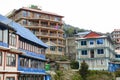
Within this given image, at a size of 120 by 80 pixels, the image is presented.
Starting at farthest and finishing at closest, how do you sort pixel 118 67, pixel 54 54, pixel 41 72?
pixel 54 54 < pixel 118 67 < pixel 41 72

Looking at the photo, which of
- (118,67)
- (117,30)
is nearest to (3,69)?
(118,67)

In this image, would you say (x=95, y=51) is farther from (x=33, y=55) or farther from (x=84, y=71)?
(x=33, y=55)

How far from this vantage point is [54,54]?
3644 inches

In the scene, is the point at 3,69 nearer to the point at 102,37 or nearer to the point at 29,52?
the point at 29,52

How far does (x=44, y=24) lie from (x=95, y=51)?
28.1 m

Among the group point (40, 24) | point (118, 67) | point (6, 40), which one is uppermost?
point (40, 24)

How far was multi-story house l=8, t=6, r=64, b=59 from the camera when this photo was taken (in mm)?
92312

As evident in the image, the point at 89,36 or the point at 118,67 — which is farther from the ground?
the point at 89,36

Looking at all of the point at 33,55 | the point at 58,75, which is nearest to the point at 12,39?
the point at 33,55

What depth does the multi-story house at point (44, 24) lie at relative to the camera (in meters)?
92.3

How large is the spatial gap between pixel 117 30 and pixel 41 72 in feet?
350

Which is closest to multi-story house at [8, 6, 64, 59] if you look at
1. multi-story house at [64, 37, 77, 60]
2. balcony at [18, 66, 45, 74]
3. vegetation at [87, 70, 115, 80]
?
multi-story house at [64, 37, 77, 60]

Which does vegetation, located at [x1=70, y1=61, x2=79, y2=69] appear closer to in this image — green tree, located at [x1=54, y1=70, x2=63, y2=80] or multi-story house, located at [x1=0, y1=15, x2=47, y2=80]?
green tree, located at [x1=54, y1=70, x2=63, y2=80]

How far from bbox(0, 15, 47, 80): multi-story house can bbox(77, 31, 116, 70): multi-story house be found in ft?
68.2
